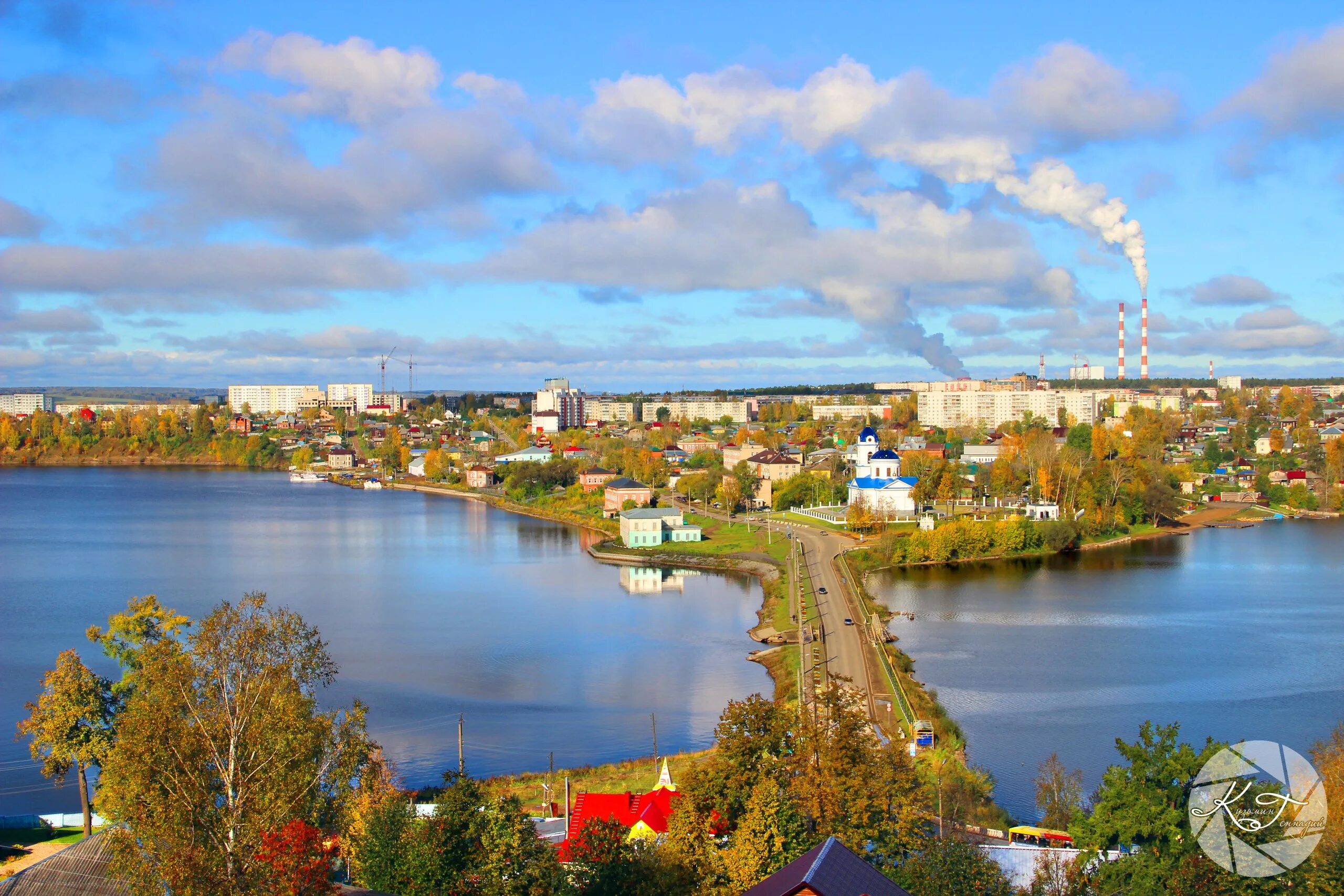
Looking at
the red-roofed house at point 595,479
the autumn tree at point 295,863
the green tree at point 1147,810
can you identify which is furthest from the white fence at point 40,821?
the red-roofed house at point 595,479

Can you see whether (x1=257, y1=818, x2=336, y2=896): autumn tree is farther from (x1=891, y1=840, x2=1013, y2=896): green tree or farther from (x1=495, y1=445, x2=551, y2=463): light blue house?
(x1=495, y1=445, x2=551, y2=463): light blue house

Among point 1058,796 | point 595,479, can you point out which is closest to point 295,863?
point 1058,796

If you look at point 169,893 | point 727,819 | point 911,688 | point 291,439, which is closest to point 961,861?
point 727,819

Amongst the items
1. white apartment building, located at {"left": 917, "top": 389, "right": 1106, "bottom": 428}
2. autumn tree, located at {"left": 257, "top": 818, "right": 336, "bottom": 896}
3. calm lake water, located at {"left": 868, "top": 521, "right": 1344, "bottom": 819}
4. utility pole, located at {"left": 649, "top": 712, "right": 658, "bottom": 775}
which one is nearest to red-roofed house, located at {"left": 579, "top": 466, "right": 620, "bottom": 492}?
calm lake water, located at {"left": 868, "top": 521, "right": 1344, "bottom": 819}

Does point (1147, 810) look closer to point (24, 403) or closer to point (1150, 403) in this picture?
point (1150, 403)

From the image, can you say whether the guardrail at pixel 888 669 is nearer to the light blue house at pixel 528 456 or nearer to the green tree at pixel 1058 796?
the green tree at pixel 1058 796

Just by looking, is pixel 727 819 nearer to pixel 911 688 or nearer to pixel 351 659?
pixel 911 688
